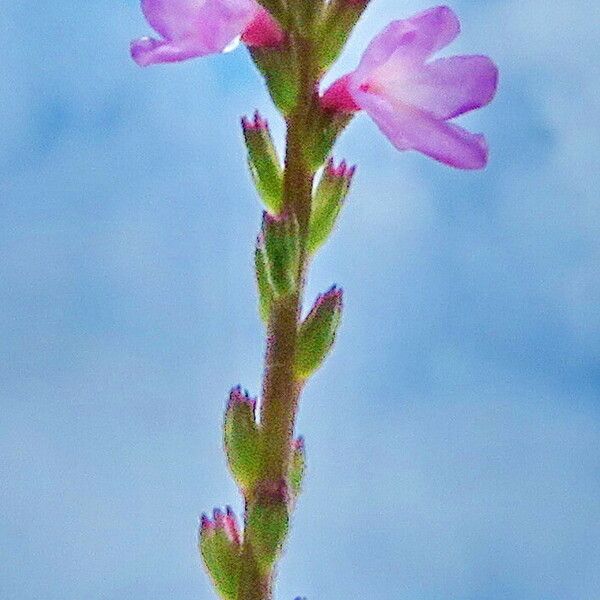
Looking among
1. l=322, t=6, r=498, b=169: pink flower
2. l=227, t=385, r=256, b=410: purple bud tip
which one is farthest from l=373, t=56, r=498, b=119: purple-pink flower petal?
l=227, t=385, r=256, b=410: purple bud tip

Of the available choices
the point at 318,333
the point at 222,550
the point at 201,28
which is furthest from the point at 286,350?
the point at 201,28

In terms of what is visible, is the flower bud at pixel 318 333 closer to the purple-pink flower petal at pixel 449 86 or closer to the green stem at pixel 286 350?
the green stem at pixel 286 350

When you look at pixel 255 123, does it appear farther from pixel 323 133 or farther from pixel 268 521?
pixel 268 521

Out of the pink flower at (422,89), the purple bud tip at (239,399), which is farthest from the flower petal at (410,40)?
the purple bud tip at (239,399)

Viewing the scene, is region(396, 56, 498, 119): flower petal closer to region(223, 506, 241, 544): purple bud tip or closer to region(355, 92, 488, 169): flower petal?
region(355, 92, 488, 169): flower petal

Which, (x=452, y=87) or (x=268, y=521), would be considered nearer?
(x=268, y=521)

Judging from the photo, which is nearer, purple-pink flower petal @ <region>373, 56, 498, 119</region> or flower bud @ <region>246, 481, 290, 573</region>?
flower bud @ <region>246, 481, 290, 573</region>

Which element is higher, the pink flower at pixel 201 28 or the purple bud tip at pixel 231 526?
the pink flower at pixel 201 28
